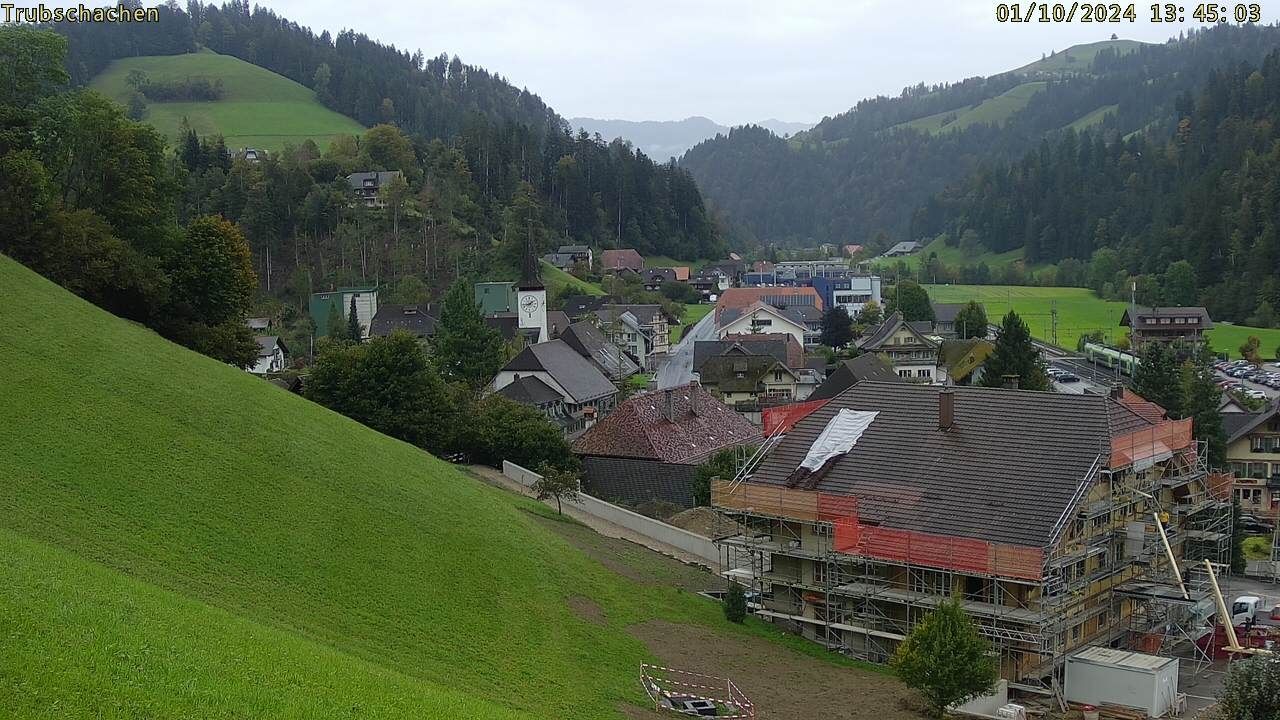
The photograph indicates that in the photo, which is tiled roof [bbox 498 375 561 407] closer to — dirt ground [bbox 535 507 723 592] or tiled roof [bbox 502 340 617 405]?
tiled roof [bbox 502 340 617 405]

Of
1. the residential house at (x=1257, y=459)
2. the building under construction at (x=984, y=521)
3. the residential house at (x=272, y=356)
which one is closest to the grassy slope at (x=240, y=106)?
the residential house at (x=272, y=356)

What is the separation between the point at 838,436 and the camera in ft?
103

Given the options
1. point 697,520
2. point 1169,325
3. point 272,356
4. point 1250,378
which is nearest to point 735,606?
point 697,520

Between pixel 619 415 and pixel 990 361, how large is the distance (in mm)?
26578

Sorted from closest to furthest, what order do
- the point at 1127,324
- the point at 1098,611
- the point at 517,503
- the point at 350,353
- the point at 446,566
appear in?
1. the point at 446,566
2. the point at 1098,611
3. the point at 517,503
4. the point at 350,353
5. the point at 1127,324

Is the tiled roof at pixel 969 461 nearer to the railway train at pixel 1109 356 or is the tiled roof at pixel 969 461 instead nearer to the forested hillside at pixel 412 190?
the railway train at pixel 1109 356

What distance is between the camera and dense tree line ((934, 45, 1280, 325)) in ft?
380

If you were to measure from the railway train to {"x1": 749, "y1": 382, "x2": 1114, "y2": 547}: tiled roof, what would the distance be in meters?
54.9

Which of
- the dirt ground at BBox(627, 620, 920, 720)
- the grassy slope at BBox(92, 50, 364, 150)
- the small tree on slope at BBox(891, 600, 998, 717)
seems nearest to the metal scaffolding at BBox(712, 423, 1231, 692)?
the small tree on slope at BBox(891, 600, 998, 717)

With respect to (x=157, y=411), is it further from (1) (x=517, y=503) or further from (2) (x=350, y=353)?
(2) (x=350, y=353)

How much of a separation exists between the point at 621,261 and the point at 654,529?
9979 centimetres

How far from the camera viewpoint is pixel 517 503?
38062 mm

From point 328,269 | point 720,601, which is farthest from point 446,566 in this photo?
point 328,269

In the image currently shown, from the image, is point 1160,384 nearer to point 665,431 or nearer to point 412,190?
point 665,431
